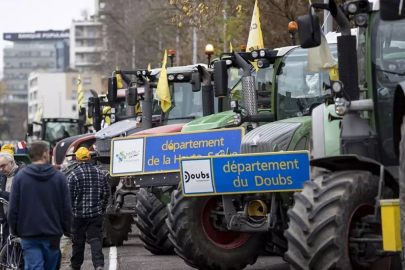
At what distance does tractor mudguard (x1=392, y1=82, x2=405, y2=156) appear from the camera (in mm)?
9781

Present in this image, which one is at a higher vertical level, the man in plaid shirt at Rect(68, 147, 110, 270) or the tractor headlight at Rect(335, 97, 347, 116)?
the tractor headlight at Rect(335, 97, 347, 116)

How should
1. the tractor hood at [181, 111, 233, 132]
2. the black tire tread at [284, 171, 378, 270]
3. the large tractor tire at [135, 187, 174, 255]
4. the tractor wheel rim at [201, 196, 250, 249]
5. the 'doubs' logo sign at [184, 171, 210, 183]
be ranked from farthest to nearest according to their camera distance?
the large tractor tire at [135, 187, 174, 255] < the tractor hood at [181, 111, 233, 132] < the tractor wheel rim at [201, 196, 250, 249] < the 'doubs' logo sign at [184, 171, 210, 183] < the black tire tread at [284, 171, 378, 270]

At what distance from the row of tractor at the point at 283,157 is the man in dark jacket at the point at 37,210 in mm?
2187

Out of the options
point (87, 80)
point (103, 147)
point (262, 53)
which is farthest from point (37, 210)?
point (87, 80)

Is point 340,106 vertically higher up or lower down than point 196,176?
higher up

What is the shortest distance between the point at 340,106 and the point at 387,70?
0.62 metres

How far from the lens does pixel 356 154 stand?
1096 centimetres

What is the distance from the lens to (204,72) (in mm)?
19422

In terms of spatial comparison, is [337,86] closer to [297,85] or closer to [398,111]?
[398,111]

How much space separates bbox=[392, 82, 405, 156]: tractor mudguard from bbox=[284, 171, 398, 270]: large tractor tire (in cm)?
39

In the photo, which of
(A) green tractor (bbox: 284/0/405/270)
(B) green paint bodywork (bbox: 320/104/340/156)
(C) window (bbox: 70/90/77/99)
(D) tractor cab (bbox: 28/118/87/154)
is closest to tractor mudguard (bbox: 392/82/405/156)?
(A) green tractor (bbox: 284/0/405/270)

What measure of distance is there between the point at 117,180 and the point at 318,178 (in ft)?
37.4

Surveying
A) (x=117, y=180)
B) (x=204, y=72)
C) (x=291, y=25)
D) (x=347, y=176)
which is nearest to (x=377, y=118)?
(x=347, y=176)

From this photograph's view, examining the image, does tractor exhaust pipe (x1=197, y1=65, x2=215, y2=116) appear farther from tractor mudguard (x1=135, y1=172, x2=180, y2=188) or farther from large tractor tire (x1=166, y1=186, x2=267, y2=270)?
large tractor tire (x1=166, y1=186, x2=267, y2=270)
